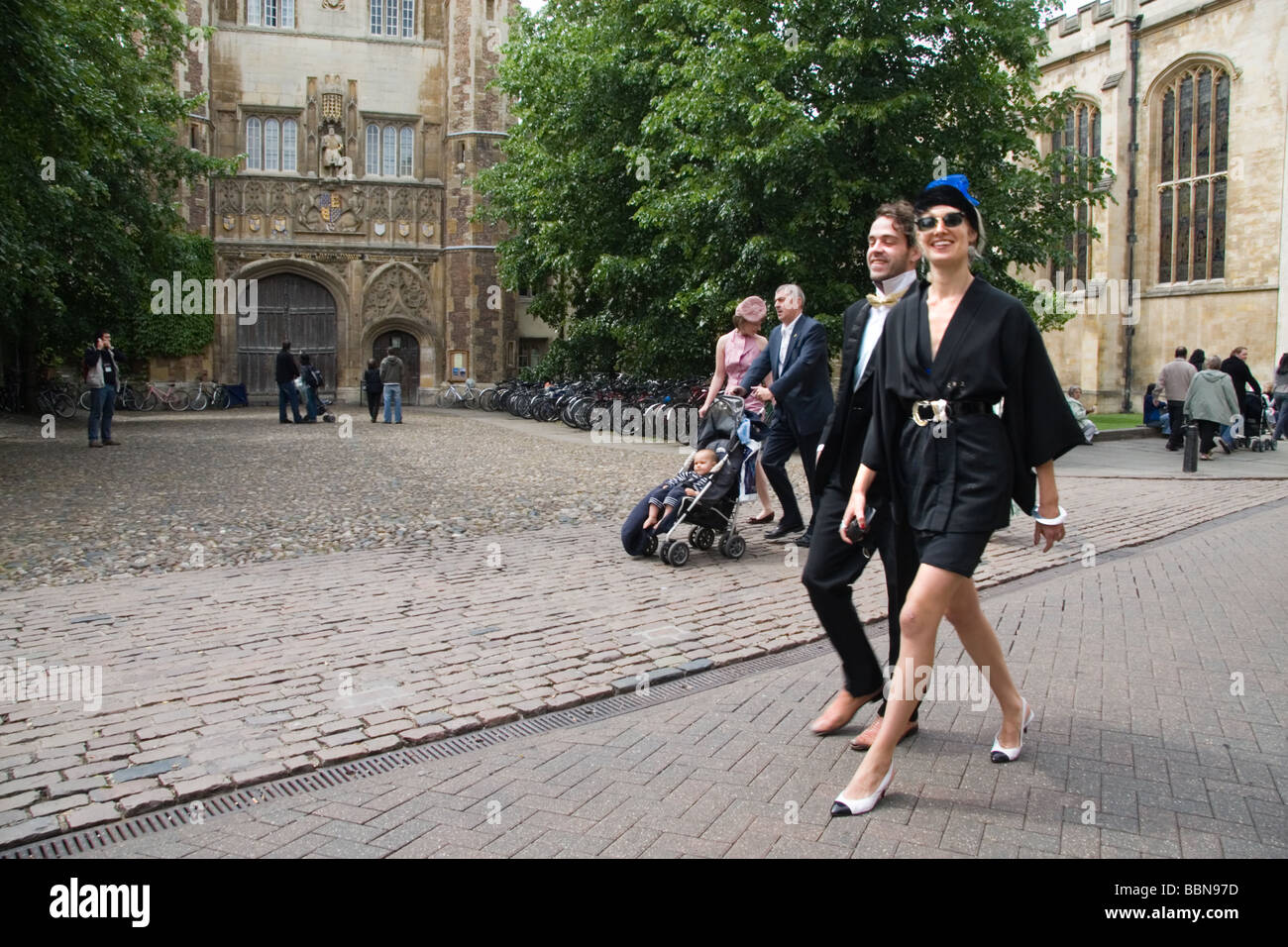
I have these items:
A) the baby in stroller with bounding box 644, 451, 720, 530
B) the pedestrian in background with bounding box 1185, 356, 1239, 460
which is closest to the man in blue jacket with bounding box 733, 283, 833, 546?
the baby in stroller with bounding box 644, 451, 720, 530

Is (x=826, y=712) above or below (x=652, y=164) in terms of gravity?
below

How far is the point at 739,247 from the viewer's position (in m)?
17.4

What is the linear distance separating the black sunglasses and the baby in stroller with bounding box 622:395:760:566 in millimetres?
4257

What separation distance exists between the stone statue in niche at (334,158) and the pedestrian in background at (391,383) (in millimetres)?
12508

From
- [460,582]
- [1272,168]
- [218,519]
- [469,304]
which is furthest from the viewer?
[469,304]

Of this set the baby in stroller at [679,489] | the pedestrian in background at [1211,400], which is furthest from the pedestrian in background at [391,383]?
the baby in stroller at [679,489]

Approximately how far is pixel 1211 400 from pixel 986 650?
1534 centimetres

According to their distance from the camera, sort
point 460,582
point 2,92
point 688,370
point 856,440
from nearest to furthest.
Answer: point 856,440
point 460,582
point 2,92
point 688,370

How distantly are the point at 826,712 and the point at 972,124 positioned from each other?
52.6 ft

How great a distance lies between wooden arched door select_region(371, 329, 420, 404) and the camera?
37031 mm

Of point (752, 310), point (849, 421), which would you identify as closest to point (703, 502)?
point (752, 310)

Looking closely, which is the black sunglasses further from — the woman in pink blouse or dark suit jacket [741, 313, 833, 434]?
the woman in pink blouse
